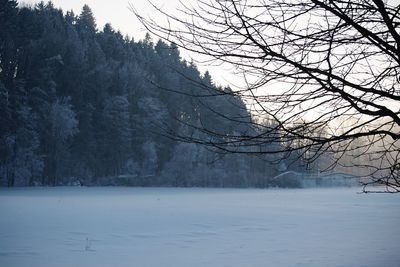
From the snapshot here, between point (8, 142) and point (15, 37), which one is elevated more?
point (15, 37)

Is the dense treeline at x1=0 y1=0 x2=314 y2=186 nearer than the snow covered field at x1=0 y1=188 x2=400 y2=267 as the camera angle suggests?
No

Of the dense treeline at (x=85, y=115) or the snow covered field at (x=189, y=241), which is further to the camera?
the dense treeline at (x=85, y=115)

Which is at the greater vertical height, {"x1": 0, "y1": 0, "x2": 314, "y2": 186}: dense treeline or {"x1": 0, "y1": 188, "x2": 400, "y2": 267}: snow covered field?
{"x1": 0, "y1": 0, "x2": 314, "y2": 186}: dense treeline

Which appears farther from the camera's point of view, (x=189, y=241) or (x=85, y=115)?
(x=85, y=115)

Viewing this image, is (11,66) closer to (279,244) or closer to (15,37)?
(15,37)

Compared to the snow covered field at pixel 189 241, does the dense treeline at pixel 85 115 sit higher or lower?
higher

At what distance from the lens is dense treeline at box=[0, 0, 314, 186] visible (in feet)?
154

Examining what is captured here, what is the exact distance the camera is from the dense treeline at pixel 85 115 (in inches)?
1845

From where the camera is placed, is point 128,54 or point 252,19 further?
point 128,54

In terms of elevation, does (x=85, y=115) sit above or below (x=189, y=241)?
above

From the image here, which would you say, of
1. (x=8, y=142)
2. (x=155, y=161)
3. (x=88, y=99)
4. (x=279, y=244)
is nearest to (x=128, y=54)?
(x=88, y=99)

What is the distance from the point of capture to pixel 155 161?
61.7 meters

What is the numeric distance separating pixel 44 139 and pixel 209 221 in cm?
3999

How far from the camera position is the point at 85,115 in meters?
59.1
